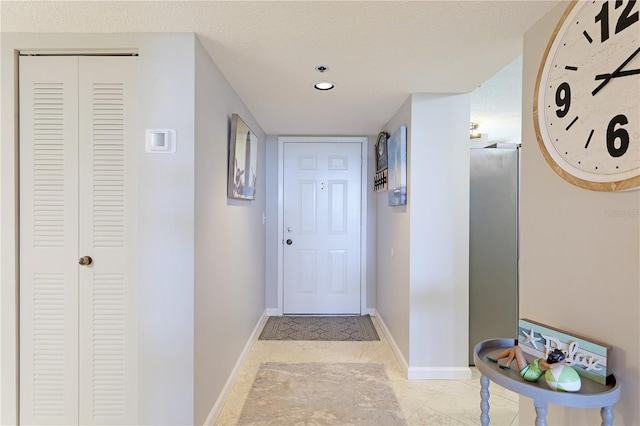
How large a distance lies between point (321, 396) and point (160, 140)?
1881 mm

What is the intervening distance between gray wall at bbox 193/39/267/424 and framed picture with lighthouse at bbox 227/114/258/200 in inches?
2.2

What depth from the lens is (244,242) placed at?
2.73 meters

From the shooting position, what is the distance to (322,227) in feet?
12.8

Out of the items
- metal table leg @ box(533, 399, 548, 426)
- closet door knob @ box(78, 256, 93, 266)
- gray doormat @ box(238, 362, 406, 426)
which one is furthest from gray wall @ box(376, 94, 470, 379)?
closet door knob @ box(78, 256, 93, 266)

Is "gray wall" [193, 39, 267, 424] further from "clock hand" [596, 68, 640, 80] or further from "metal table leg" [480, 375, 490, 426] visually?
"clock hand" [596, 68, 640, 80]

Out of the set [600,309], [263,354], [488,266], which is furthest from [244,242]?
[600,309]

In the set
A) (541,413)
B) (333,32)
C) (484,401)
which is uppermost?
(333,32)

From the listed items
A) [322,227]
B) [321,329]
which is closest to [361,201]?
[322,227]

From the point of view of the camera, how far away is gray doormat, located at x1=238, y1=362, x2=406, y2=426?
1.98 metres

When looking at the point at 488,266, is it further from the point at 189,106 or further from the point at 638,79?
the point at 189,106

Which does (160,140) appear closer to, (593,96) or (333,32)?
(333,32)

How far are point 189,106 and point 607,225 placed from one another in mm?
1784

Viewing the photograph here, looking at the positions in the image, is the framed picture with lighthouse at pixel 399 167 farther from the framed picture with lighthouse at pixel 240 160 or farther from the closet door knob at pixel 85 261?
the closet door knob at pixel 85 261

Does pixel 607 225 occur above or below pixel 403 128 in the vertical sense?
below
